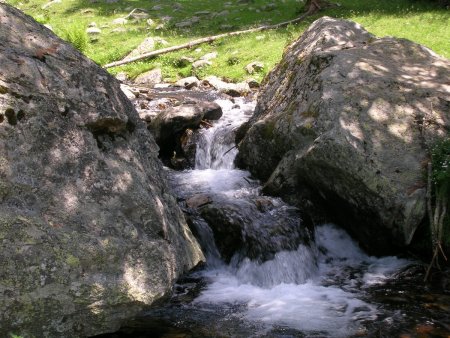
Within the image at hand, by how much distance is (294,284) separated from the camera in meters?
7.64

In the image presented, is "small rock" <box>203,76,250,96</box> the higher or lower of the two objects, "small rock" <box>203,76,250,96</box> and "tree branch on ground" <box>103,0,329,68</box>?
the lower

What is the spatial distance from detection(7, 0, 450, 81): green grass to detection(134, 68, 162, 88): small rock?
0.46 metres

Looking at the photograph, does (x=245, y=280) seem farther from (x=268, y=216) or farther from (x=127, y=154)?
(x=127, y=154)

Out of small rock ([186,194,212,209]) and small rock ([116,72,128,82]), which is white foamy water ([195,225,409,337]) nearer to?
small rock ([186,194,212,209])

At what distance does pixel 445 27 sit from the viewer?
20.6m

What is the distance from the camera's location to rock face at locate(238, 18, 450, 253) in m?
7.53

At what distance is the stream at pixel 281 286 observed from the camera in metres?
6.14

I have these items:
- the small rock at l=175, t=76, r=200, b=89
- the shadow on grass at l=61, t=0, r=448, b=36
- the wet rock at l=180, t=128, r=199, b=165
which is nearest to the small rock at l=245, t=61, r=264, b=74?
the small rock at l=175, t=76, r=200, b=89

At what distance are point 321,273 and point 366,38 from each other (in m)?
6.09

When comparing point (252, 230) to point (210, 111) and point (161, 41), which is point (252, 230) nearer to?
point (210, 111)

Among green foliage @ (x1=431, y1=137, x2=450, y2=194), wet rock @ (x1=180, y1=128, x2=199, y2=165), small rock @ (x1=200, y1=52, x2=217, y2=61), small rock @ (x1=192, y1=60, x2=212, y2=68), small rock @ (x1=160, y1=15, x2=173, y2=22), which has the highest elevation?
small rock @ (x1=160, y1=15, x2=173, y2=22)

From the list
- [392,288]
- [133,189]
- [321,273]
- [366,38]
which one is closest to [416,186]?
[392,288]

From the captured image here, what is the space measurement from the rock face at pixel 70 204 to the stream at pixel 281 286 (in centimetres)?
100

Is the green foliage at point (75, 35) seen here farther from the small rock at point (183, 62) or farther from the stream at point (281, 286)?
the stream at point (281, 286)
